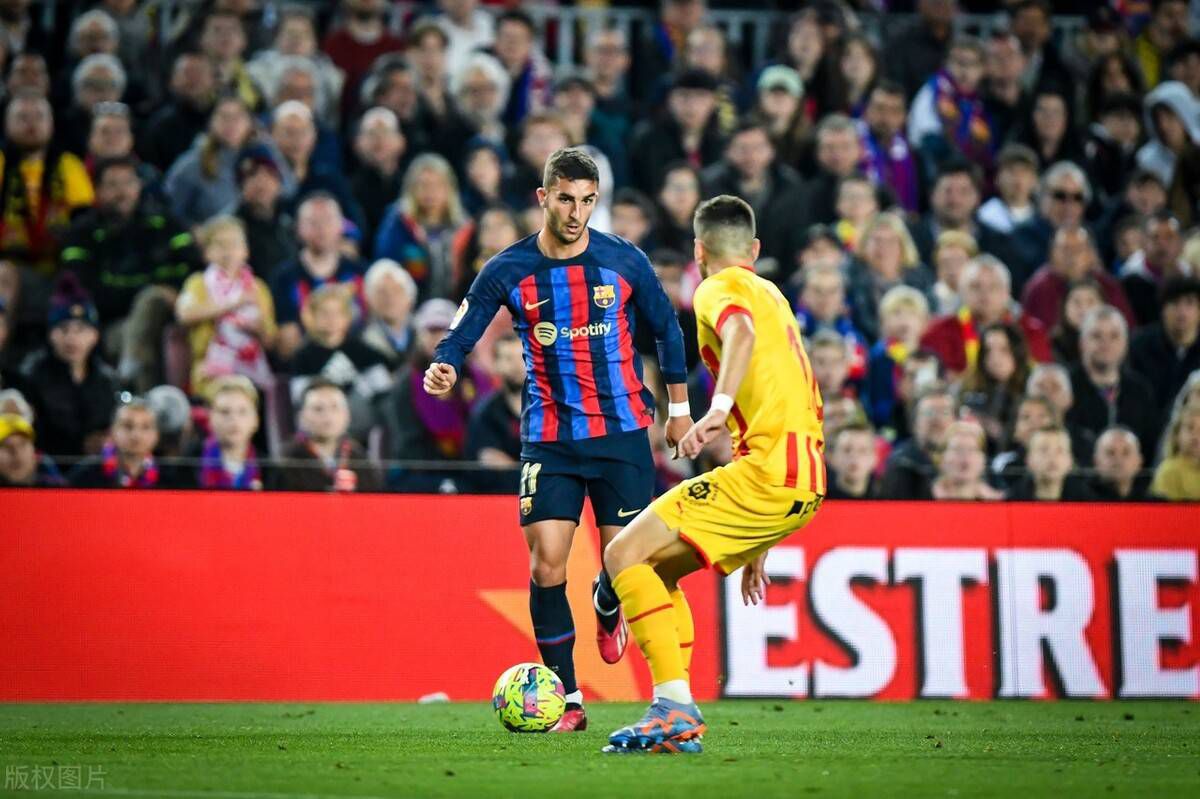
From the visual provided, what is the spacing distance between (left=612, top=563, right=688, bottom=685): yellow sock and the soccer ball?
1.23 metres

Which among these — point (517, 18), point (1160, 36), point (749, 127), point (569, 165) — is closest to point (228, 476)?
point (569, 165)

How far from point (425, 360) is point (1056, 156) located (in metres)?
7.02

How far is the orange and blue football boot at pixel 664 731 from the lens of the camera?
7250 millimetres

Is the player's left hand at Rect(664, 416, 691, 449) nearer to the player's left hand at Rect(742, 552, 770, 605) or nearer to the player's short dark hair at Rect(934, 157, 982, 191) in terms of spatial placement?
the player's left hand at Rect(742, 552, 770, 605)

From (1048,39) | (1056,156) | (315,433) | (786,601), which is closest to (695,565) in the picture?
(786,601)

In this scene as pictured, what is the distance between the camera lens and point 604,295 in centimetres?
861

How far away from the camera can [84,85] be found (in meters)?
14.8

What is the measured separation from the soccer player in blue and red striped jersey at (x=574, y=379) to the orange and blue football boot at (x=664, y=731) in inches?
47.5

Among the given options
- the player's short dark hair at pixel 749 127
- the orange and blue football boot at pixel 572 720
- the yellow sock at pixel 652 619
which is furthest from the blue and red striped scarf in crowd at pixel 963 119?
the yellow sock at pixel 652 619

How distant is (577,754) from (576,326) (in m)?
2.13

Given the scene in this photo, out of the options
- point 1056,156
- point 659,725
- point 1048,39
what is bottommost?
point 659,725

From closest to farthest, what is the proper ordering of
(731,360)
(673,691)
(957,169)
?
1. (731,360)
2. (673,691)
3. (957,169)

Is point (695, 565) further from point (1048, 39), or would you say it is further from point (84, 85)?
Answer: point (1048, 39)

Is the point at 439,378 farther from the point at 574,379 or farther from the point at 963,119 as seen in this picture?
the point at 963,119
